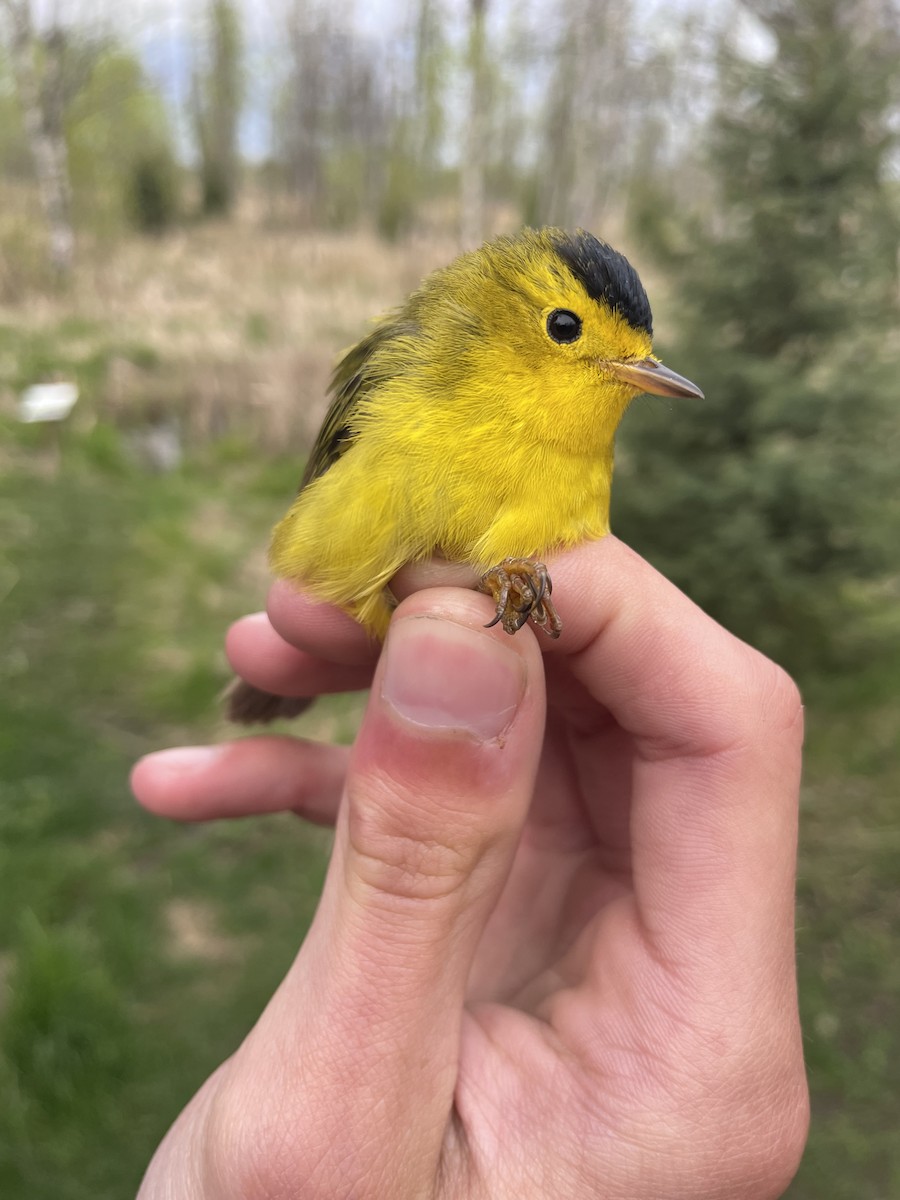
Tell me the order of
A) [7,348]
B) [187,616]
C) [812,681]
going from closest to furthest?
[812,681] → [187,616] → [7,348]

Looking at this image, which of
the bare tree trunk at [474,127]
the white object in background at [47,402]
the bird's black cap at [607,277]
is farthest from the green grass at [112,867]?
the bare tree trunk at [474,127]

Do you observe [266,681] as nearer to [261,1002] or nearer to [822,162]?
[261,1002]

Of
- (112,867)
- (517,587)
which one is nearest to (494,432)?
(517,587)

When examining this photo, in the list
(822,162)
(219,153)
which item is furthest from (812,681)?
(219,153)

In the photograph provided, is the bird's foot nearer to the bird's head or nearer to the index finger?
the index finger

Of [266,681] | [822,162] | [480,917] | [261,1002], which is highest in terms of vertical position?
[822,162]

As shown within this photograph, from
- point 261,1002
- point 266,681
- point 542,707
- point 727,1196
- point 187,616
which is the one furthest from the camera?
point 187,616

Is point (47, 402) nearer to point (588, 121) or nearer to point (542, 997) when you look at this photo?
point (542, 997)
